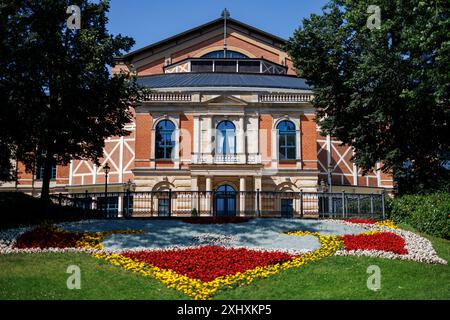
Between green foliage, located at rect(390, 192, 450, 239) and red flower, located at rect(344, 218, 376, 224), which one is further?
red flower, located at rect(344, 218, 376, 224)

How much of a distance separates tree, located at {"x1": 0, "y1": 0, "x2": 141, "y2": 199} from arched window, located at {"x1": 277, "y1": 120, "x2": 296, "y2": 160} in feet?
56.1

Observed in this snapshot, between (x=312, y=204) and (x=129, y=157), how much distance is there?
17.4 metres

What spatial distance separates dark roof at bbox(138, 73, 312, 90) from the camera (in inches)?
1540

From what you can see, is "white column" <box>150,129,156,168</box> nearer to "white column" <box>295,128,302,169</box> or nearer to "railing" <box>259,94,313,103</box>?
"railing" <box>259,94,313,103</box>

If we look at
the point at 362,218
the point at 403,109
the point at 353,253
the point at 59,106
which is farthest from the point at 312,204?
the point at 59,106

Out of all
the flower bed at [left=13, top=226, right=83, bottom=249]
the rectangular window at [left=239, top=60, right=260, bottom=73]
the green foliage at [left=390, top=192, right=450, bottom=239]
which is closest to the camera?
the flower bed at [left=13, top=226, right=83, bottom=249]

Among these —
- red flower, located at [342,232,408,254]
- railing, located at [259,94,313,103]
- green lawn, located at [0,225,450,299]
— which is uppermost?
railing, located at [259,94,313,103]

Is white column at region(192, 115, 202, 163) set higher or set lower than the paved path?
higher

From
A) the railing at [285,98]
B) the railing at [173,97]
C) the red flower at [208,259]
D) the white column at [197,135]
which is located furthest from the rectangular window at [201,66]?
the red flower at [208,259]

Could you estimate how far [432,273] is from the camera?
13047mm

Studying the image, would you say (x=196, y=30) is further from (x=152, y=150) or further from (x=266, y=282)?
(x=266, y=282)

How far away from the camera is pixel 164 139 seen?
3716 cm

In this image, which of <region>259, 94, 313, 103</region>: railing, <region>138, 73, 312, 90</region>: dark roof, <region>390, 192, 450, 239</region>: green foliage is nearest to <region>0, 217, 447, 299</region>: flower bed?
<region>390, 192, 450, 239</region>: green foliage

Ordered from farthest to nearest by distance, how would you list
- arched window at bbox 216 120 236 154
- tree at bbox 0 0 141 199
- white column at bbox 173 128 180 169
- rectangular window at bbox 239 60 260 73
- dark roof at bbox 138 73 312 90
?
rectangular window at bbox 239 60 260 73, dark roof at bbox 138 73 312 90, white column at bbox 173 128 180 169, arched window at bbox 216 120 236 154, tree at bbox 0 0 141 199
